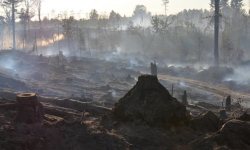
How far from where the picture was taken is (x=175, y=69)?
35.1 m

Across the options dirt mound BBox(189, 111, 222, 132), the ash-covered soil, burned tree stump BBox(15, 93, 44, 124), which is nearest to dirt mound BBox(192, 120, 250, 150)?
the ash-covered soil

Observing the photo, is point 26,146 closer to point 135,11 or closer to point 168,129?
→ point 168,129

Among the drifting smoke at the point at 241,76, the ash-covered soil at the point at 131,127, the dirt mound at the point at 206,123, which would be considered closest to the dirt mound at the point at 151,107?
the ash-covered soil at the point at 131,127

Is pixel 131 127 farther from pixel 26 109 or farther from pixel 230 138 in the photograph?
pixel 26 109

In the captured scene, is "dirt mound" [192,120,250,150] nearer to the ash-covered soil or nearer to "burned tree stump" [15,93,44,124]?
the ash-covered soil

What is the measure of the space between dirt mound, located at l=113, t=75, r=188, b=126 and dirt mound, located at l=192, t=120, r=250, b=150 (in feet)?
5.25

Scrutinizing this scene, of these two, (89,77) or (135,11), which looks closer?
(89,77)

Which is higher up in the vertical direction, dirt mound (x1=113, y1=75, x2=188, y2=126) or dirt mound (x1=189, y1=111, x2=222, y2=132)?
dirt mound (x1=113, y1=75, x2=188, y2=126)

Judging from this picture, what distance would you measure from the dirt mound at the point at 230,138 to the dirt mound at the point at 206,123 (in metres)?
1.56

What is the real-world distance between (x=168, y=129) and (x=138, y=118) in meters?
1.03

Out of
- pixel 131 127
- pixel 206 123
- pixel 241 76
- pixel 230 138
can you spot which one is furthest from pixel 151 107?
pixel 241 76

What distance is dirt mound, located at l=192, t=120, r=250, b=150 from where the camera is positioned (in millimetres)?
6992

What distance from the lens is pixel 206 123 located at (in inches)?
351

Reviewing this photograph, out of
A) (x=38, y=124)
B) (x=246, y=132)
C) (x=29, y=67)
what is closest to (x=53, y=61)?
(x=29, y=67)
